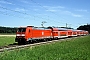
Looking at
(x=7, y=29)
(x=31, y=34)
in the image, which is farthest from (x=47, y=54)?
(x=7, y=29)

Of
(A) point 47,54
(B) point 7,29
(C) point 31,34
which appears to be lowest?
(A) point 47,54

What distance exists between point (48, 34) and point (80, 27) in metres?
97.0

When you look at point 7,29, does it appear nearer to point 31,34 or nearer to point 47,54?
point 31,34

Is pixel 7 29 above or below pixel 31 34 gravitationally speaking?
above

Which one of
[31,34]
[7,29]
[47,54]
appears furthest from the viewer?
[7,29]

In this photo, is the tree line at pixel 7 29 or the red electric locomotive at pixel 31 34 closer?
the red electric locomotive at pixel 31 34

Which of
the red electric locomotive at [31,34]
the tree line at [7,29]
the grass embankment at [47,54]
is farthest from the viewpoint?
the tree line at [7,29]

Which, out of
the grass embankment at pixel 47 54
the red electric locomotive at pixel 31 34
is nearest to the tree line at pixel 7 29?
the red electric locomotive at pixel 31 34

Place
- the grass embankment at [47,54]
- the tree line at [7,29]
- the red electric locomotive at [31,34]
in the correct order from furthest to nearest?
the tree line at [7,29], the red electric locomotive at [31,34], the grass embankment at [47,54]

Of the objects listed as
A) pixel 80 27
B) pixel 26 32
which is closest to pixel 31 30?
pixel 26 32

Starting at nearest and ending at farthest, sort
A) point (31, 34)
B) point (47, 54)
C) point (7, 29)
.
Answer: point (47, 54), point (31, 34), point (7, 29)

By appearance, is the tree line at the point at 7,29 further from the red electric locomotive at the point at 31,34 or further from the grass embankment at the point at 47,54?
the grass embankment at the point at 47,54

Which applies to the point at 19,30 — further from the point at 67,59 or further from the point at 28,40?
the point at 67,59

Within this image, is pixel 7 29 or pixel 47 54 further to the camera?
pixel 7 29
